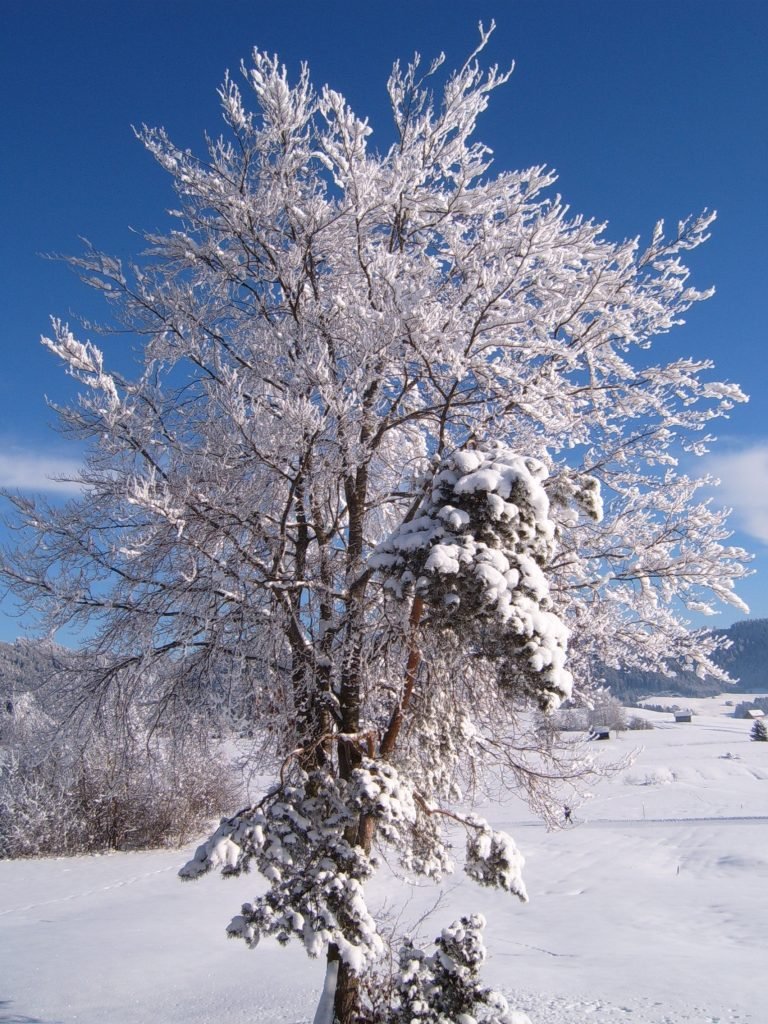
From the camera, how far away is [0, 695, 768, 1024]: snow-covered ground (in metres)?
9.37

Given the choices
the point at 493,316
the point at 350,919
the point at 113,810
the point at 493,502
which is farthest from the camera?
the point at 113,810

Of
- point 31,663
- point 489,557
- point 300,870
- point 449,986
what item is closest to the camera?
point 489,557

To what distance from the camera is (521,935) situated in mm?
14656

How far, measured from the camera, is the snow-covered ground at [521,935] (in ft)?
30.7

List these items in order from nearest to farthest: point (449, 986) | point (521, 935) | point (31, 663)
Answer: point (449, 986), point (31, 663), point (521, 935)

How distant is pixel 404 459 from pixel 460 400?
0.83 meters

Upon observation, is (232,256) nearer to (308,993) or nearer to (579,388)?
(579,388)

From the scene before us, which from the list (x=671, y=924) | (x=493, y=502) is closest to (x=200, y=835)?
(x=671, y=924)

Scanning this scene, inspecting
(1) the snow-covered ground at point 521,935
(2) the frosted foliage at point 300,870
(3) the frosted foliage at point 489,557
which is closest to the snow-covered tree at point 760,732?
(1) the snow-covered ground at point 521,935

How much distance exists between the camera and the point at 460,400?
20.0ft

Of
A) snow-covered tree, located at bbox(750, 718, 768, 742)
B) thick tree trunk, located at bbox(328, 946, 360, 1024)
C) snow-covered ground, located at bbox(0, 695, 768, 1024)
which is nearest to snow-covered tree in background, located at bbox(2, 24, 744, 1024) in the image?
thick tree trunk, located at bbox(328, 946, 360, 1024)

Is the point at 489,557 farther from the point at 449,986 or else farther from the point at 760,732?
the point at 760,732

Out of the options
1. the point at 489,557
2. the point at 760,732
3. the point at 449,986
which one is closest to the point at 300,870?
the point at 449,986

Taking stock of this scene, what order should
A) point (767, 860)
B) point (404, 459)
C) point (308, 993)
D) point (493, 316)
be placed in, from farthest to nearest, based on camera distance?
point (767, 860) → point (308, 993) → point (404, 459) → point (493, 316)
